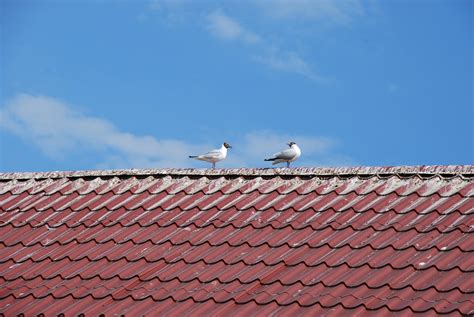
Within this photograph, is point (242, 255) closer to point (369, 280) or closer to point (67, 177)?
point (369, 280)

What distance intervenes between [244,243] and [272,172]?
1.69 m

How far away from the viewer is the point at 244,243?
28.0 ft

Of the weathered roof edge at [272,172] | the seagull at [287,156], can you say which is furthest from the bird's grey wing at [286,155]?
the weathered roof edge at [272,172]

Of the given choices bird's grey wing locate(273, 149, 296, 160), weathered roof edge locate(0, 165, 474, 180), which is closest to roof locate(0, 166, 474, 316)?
weathered roof edge locate(0, 165, 474, 180)

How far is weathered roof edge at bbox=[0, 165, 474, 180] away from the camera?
9.27 meters

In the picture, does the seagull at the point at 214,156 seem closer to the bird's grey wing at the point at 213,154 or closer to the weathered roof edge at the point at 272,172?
the bird's grey wing at the point at 213,154

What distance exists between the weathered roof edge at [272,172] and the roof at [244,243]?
0.7 inches

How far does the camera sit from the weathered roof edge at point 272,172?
365 inches

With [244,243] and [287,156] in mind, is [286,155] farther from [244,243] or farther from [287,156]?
[244,243]

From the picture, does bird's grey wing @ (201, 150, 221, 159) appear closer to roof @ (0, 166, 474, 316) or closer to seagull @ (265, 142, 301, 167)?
seagull @ (265, 142, 301, 167)

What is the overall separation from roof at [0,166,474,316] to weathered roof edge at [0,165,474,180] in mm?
17

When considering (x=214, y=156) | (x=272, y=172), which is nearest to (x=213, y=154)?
(x=214, y=156)

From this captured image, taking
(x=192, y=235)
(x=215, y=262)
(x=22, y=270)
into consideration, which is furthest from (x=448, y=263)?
(x=22, y=270)

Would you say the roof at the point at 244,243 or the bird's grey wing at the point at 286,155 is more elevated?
the bird's grey wing at the point at 286,155
